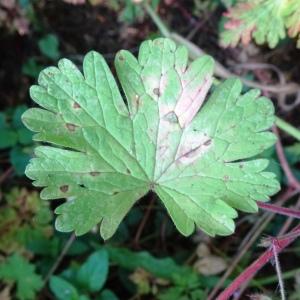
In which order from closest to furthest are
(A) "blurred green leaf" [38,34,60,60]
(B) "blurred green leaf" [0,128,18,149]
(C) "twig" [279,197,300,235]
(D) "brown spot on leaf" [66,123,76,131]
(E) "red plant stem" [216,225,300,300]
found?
(E) "red plant stem" [216,225,300,300] < (D) "brown spot on leaf" [66,123,76,131] < (C) "twig" [279,197,300,235] < (B) "blurred green leaf" [0,128,18,149] < (A) "blurred green leaf" [38,34,60,60]

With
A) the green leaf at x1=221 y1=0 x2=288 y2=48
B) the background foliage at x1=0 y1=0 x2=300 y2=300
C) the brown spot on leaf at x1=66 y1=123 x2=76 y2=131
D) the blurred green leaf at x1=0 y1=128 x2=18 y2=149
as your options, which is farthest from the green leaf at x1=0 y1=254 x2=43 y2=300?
the green leaf at x1=221 y1=0 x2=288 y2=48

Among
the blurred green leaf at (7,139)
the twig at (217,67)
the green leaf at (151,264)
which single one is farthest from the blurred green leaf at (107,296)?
the twig at (217,67)

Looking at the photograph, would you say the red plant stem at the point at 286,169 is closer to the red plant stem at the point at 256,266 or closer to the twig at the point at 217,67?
the twig at the point at 217,67

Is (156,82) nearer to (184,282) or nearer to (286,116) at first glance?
(184,282)

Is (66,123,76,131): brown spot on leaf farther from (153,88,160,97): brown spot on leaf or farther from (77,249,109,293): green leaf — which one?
(77,249,109,293): green leaf

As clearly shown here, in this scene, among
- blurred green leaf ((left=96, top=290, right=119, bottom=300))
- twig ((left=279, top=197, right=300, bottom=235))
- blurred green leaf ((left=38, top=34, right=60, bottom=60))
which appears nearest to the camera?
blurred green leaf ((left=96, top=290, right=119, bottom=300))

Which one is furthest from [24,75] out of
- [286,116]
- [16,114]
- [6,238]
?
[286,116]
